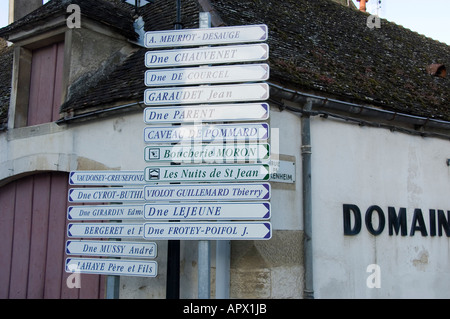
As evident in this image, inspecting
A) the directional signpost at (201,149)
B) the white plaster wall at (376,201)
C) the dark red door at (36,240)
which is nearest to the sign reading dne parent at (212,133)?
the directional signpost at (201,149)

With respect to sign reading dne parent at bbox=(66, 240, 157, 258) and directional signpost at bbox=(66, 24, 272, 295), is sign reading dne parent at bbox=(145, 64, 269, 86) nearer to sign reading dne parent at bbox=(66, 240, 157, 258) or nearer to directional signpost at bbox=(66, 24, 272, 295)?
directional signpost at bbox=(66, 24, 272, 295)

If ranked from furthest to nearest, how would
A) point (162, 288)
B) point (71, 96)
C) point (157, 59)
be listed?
point (71, 96), point (162, 288), point (157, 59)

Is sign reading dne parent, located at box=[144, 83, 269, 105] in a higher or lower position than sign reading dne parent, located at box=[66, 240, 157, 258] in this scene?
higher

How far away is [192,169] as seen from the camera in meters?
4.58

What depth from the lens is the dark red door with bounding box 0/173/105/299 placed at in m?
7.00

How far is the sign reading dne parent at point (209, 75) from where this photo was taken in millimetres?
4625

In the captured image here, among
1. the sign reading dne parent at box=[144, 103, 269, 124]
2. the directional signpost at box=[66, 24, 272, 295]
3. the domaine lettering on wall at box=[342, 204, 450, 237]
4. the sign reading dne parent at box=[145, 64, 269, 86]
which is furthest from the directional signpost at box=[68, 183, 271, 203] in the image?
the domaine lettering on wall at box=[342, 204, 450, 237]

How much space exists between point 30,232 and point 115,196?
9.83 ft

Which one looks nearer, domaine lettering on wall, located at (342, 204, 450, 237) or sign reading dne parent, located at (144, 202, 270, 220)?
sign reading dne parent, located at (144, 202, 270, 220)

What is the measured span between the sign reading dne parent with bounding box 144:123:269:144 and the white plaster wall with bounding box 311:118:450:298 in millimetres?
2125

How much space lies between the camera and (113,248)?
505 cm

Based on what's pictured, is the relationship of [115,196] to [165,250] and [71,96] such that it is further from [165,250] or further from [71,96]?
[71,96]

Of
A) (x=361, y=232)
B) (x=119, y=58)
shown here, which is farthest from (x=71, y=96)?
(x=361, y=232)

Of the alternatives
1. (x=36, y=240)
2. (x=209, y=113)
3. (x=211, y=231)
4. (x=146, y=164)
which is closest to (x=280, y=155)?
(x=146, y=164)
